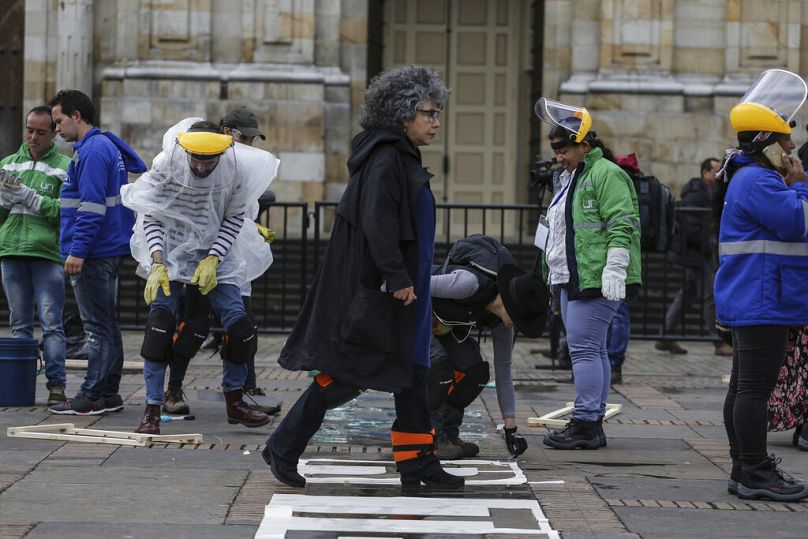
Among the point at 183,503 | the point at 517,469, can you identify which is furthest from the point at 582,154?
the point at 183,503

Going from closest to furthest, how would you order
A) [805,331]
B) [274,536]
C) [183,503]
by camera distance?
[274,536]
[183,503]
[805,331]

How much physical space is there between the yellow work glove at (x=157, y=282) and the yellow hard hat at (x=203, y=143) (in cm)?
65

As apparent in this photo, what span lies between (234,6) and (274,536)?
1351 centimetres

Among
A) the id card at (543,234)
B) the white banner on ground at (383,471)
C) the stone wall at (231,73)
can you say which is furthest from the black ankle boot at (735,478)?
the stone wall at (231,73)

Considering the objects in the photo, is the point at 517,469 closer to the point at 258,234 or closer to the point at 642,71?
the point at 258,234

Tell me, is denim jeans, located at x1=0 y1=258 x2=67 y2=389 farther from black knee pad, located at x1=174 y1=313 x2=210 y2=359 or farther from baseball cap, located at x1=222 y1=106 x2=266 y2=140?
baseball cap, located at x1=222 y1=106 x2=266 y2=140

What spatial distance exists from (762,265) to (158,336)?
10.7 feet

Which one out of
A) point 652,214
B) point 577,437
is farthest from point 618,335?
point 577,437

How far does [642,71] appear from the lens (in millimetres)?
18375

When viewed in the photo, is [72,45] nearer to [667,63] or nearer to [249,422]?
[667,63]

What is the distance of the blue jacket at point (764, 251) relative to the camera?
6414 millimetres

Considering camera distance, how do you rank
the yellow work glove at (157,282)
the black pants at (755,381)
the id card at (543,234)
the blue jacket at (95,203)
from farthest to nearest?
1. the id card at (543,234)
2. the blue jacket at (95,203)
3. the yellow work glove at (157,282)
4. the black pants at (755,381)

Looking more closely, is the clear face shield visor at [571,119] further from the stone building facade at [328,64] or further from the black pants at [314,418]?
the stone building facade at [328,64]

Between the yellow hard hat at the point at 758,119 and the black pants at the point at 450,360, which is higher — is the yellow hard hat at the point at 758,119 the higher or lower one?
the higher one
